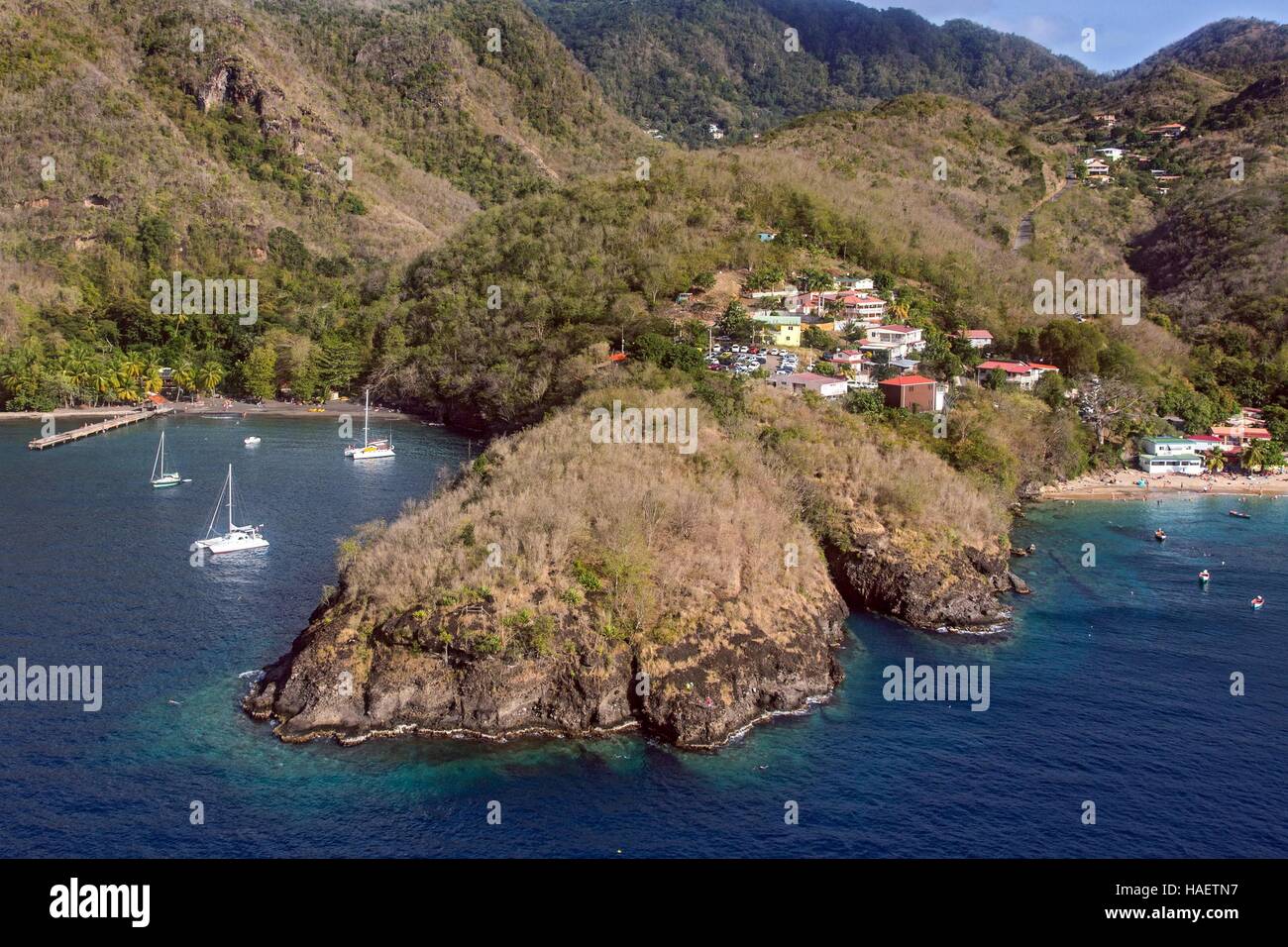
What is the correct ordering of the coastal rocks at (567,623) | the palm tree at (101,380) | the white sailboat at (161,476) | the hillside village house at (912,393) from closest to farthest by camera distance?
the coastal rocks at (567,623) < the hillside village house at (912,393) < the white sailboat at (161,476) < the palm tree at (101,380)

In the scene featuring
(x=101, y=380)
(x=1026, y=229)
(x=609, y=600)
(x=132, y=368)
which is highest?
(x=1026, y=229)

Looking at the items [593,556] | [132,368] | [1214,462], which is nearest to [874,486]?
[593,556]

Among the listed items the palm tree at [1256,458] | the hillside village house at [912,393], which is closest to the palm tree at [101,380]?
the hillside village house at [912,393]

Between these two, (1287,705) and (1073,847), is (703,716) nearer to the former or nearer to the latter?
(1073,847)

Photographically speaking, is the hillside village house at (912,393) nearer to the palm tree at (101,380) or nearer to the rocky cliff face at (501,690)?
the rocky cliff face at (501,690)

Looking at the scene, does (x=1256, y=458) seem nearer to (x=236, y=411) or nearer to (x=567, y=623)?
(x=567, y=623)

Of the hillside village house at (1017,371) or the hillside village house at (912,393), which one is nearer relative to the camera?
the hillside village house at (912,393)

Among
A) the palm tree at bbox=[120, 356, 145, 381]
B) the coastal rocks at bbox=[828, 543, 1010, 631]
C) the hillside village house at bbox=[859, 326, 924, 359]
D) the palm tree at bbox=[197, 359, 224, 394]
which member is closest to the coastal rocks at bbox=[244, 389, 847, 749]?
the coastal rocks at bbox=[828, 543, 1010, 631]
